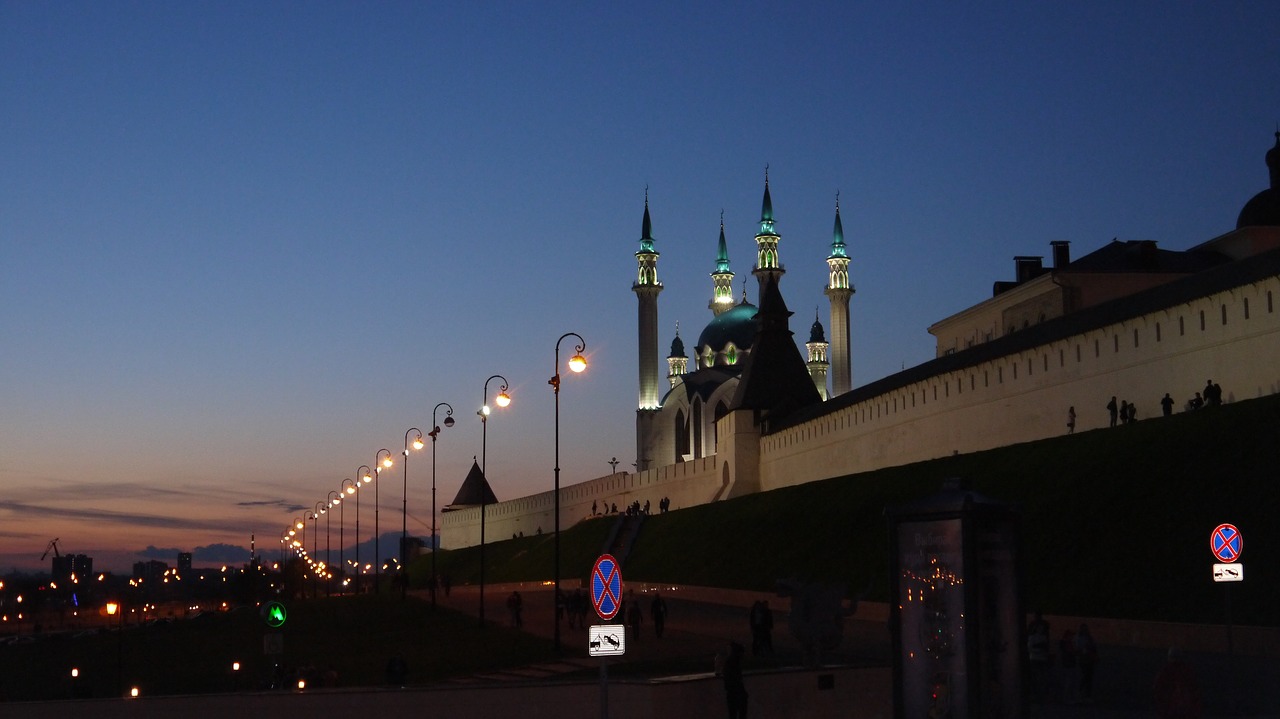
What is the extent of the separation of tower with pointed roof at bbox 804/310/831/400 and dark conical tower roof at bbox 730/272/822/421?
33552 millimetres

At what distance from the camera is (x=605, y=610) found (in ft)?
44.4

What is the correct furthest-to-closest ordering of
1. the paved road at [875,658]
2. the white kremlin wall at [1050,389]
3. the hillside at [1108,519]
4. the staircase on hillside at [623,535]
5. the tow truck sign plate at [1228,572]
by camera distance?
the staircase on hillside at [623,535]
the white kremlin wall at [1050,389]
the hillside at [1108,519]
the paved road at [875,658]
the tow truck sign plate at [1228,572]

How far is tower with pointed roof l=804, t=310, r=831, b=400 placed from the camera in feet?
341

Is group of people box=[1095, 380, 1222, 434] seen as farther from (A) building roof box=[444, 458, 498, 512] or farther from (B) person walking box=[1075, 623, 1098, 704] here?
(A) building roof box=[444, 458, 498, 512]

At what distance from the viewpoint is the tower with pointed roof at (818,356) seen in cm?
10394

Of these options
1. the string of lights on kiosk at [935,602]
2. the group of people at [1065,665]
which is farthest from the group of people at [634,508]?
the string of lights on kiosk at [935,602]

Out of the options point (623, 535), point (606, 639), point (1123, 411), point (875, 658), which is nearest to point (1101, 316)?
point (1123, 411)

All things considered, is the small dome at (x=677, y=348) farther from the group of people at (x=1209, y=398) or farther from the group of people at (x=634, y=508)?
the group of people at (x=1209, y=398)

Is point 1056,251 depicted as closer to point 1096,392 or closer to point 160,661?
point 1096,392

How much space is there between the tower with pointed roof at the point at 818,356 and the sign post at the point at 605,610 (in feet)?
292

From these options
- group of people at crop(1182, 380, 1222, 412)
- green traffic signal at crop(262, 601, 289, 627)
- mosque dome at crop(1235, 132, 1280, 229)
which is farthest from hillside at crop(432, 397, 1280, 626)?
mosque dome at crop(1235, 132, 1280, 229)

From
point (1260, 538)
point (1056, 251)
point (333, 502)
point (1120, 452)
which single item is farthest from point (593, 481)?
point (1260, 538)

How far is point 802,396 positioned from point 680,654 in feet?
130

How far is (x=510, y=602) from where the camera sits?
37.1 m
